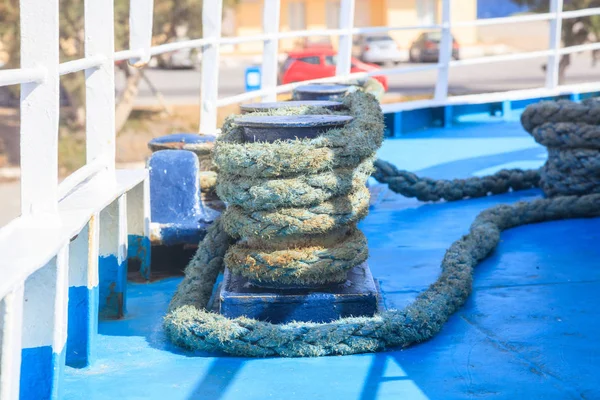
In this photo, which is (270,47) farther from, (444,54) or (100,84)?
(100,84)

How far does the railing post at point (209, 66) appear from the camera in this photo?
205 inches

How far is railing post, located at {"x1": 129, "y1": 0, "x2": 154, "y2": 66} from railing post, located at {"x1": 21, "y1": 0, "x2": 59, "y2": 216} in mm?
1586

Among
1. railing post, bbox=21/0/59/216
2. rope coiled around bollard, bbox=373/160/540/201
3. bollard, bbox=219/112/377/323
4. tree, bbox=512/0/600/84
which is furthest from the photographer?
tree, bbox=512/0/600/84

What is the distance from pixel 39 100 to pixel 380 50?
36291 mm

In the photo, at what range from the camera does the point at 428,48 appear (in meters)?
37.7

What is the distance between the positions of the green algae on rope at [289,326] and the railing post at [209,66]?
71.1 inches

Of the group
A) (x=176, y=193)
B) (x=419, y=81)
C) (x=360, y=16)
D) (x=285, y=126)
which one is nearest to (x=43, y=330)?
(x=285, y=126)

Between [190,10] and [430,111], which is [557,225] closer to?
[430,111]

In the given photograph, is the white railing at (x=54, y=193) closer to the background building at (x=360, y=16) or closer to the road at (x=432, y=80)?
the road at (x=432, y=80)

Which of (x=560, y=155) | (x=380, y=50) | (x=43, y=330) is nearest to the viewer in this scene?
(x=43, y=330)

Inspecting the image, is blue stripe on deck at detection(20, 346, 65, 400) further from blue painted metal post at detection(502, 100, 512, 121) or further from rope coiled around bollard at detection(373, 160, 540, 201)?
blue painted metal post at detection(502, 100, 512, 121)

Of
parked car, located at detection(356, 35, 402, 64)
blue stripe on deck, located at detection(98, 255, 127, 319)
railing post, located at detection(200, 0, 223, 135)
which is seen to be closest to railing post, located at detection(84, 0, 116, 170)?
blue stripe on deck, located at detection(98, 255, 127, 319)

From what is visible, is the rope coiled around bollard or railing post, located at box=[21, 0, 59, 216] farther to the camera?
the rope coiled around bollard

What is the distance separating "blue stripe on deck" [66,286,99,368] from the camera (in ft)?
9.36
